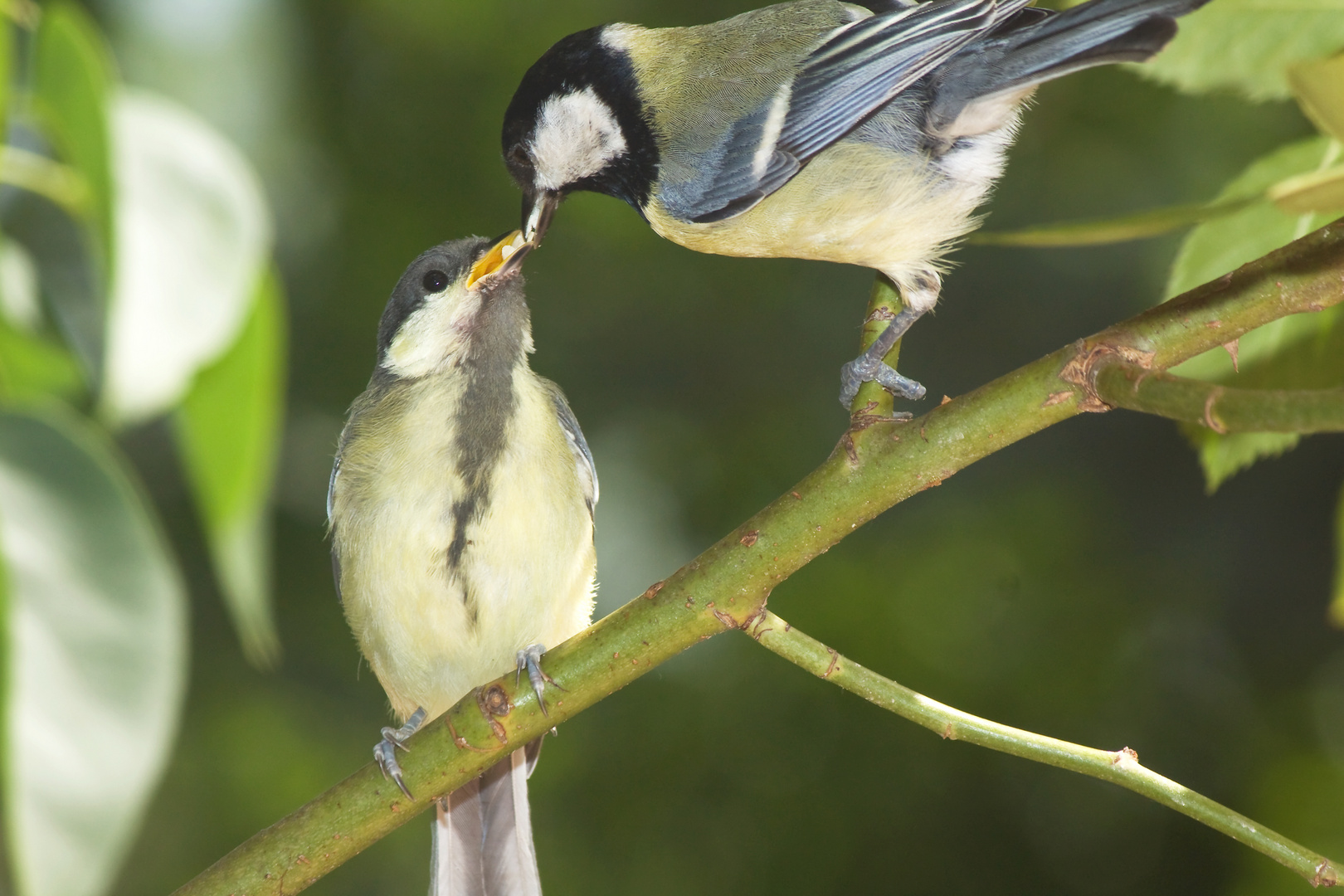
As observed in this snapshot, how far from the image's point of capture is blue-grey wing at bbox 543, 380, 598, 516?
5.74 ft

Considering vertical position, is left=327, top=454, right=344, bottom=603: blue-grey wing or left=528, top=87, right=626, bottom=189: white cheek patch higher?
left=528, top=87, right=626, bottom=189: white cheek patch

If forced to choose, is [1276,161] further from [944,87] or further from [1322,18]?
[944,87]

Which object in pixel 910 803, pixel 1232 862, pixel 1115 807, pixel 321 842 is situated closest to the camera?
pixel 321 842

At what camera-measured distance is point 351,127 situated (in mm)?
3619

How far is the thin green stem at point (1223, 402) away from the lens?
63 centimetres

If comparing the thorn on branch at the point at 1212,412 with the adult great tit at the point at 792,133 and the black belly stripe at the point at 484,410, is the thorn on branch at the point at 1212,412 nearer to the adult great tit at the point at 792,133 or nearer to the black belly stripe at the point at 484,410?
the adult great tit at the point at 792,133

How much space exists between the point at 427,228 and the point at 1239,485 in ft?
7.79

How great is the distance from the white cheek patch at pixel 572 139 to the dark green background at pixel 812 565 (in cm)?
181

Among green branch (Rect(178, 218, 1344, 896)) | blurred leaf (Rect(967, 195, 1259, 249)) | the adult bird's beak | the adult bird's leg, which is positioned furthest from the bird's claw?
blurred leaf (Rect(967, 195, 1259, 249))

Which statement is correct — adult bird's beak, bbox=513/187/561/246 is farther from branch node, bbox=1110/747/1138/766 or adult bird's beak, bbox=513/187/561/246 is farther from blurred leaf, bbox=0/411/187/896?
branch node, bbox=1110/747/1138/766

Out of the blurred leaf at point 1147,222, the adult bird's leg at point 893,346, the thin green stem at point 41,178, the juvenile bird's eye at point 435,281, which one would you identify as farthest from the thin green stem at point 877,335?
the thin green stem at point 41,178

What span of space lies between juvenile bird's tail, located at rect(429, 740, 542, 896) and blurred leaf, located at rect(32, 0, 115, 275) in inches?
39.5

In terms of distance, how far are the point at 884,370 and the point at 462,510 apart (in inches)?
24.2

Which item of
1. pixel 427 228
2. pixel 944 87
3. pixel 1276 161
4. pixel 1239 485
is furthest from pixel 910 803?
pixel 1276 161
